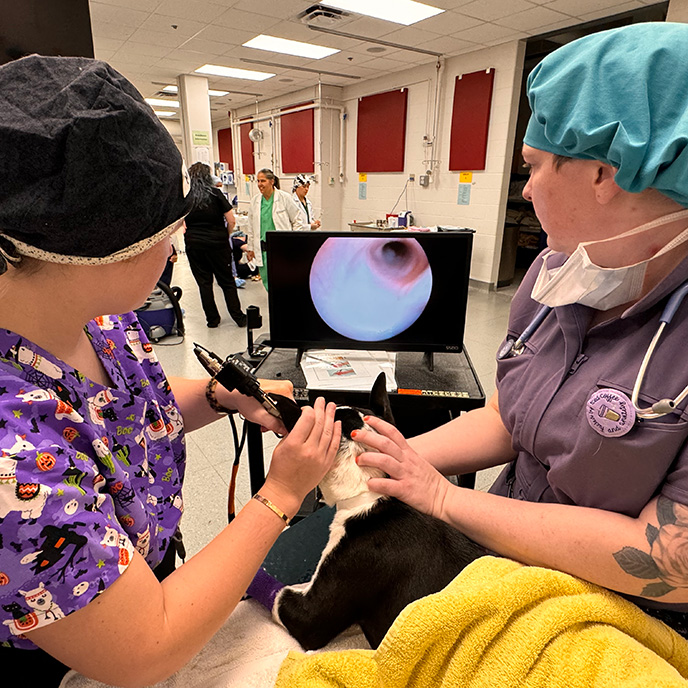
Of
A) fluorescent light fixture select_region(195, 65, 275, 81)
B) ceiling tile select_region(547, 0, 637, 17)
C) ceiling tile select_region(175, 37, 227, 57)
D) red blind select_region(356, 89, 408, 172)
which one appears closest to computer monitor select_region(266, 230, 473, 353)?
ceiling tile select_region(547, 0, 637, 17)

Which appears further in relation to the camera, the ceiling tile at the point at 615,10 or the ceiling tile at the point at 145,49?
the ceiling tile at the point at 145,49

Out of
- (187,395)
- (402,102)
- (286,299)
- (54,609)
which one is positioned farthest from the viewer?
(402,102)

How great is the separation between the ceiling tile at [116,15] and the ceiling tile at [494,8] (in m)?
3.32

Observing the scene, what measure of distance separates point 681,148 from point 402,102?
7.39 metres

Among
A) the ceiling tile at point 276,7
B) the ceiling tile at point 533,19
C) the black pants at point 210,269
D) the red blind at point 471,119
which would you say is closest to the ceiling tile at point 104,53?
the ceiling tile at point 276,7

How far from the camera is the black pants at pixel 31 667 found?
2.15 ft

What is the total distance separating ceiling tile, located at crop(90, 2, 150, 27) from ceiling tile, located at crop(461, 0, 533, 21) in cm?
332

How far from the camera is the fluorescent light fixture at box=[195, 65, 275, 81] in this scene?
283 inches

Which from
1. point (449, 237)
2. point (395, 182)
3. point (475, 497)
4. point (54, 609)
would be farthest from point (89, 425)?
point (395, 182)

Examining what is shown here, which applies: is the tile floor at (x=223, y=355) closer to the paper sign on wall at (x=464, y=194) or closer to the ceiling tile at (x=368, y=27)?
the paper sign on wall at (x=464, y=194)

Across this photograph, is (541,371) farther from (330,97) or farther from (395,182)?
(330,97)

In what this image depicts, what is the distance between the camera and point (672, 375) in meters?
0.67

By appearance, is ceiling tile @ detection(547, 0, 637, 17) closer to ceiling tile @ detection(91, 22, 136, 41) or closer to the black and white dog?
ceiling tile @ detection(91, 22, 136, 41)

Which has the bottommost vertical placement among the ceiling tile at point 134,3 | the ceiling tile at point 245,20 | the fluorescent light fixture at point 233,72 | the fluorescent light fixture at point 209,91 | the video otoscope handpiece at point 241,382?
the video otoscope handpiece at point 241,382
